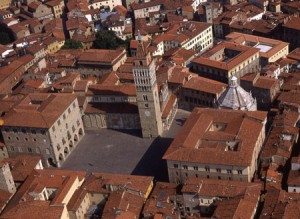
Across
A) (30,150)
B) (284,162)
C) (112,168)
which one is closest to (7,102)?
(30,150)

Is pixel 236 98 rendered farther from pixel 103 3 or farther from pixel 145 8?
pixel 103 3

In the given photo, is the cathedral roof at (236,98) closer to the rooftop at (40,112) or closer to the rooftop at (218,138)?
the rooftop at (218,138)

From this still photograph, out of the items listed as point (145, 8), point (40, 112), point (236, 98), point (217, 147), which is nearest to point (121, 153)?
point (40, 112)

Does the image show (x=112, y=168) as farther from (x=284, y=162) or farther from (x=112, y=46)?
(x=112, y=46)

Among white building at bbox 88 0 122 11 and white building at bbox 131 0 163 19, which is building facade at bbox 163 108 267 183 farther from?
white building at bbox 88 0 122 11

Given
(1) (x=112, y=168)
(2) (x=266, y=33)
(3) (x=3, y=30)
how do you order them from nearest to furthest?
(1) (x=112, y=168) < (2) (x=266, y=33) < (3) (x=3, y=30)

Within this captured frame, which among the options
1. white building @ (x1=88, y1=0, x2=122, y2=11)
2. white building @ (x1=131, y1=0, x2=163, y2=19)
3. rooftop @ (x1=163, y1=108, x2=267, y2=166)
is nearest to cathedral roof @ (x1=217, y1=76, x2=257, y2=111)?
rooftop @ (x1=163, y1=108, x2=267, y2=166)
